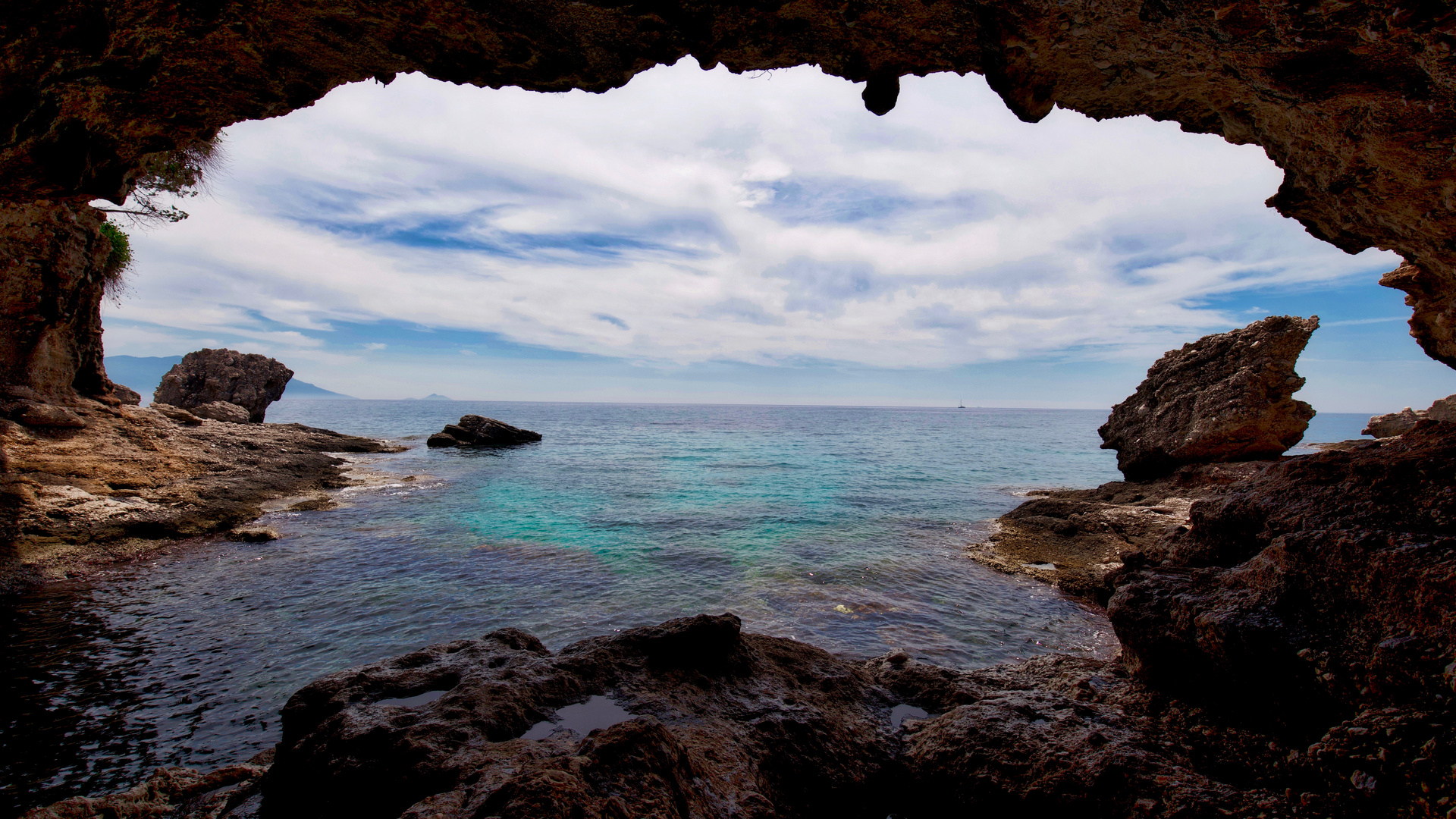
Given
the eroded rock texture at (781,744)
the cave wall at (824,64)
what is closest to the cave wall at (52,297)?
Answer: the cave wall at (824,64)

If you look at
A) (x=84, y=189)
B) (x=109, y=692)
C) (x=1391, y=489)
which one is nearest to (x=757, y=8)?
(x=1391, y=489)

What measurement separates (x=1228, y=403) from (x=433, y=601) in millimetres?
21818

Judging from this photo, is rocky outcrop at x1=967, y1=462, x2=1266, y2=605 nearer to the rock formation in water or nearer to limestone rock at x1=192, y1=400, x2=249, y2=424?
limestone rock at x1=192, y1=400, x2=249, y2=424

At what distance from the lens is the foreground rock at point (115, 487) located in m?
10.7

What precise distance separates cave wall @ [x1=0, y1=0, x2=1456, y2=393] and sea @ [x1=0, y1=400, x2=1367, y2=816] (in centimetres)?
633

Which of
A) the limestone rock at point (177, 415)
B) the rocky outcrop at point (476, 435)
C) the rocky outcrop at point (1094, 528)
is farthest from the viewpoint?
the rocky outcrop at point (476, 435)

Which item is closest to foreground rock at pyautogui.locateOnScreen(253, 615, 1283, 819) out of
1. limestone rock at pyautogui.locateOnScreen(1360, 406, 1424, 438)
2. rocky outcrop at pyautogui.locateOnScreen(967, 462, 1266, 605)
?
rocky outcrop at pyautogui.locateOnScreen(967, 462, 1266, 605)

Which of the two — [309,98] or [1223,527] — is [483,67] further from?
[1223,527]

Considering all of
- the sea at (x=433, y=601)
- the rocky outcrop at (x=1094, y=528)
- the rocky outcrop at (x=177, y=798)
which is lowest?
the sea at (x=433, y=601)

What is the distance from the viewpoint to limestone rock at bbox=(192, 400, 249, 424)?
26.4 m

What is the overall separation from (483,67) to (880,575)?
1206 cm

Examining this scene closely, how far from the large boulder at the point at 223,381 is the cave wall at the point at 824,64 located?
38.8 m

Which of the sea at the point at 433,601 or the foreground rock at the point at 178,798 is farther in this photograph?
the sea at the point at 433,601

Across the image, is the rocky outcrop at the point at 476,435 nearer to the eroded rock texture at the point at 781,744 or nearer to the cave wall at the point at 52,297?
the cave wall at the point at 52,297
